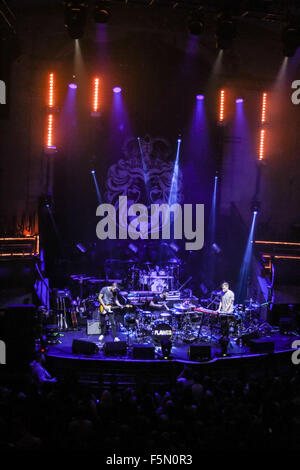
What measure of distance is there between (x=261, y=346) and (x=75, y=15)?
9.08m

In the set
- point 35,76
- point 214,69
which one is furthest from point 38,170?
point 214,69

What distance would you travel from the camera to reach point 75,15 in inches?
453

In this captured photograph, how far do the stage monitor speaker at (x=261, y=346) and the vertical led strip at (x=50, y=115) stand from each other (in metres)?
9.49

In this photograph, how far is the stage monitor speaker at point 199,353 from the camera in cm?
1007

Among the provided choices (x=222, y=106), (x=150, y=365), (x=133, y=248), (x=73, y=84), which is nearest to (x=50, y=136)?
(x=73, y=84)

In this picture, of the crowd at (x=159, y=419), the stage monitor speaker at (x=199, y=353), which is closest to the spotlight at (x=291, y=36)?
the stage monitor speaker at (x=199, y=353)

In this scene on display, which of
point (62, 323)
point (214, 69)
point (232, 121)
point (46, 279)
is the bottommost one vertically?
point (62, 323)

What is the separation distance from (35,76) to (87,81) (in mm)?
1765

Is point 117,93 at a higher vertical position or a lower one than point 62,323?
higher

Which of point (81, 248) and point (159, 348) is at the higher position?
point (81, 248)

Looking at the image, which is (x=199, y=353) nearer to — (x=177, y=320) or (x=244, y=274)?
(x=177, y=320)

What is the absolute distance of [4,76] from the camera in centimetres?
1549

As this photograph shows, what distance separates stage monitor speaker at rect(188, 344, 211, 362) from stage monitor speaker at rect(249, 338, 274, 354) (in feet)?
3.85

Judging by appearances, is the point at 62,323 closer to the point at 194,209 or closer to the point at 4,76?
the point at 194,209
